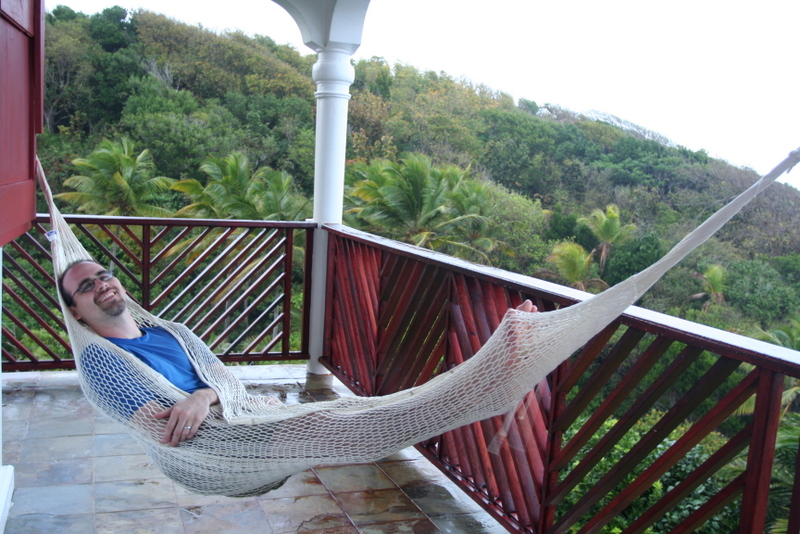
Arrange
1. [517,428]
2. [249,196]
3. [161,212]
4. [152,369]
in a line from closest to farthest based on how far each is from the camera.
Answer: [152,369] < [517,428] < [249,196] < [161,212]

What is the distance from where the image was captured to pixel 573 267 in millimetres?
19297

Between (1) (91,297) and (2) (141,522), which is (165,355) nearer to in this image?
(1) (91,297)

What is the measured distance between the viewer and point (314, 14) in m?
3.62

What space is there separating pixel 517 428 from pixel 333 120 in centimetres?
215

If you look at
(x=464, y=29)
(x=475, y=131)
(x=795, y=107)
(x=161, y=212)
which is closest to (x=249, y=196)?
(x=161, y=212)

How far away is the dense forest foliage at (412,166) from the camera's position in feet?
57.3

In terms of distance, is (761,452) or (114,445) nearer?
(761,452)

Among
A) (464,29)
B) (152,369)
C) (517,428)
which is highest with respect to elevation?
(464,29)

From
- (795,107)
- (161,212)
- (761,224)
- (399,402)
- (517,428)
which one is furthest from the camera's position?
(795,107)

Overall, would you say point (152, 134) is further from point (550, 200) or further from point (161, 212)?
point (550, 200)

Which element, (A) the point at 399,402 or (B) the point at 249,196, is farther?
(B) the point at 249,196

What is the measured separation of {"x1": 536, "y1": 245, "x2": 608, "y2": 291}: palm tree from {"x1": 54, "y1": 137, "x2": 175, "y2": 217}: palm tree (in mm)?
10344

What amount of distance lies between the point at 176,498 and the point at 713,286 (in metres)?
18.1

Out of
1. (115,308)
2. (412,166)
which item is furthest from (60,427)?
(412,166)
